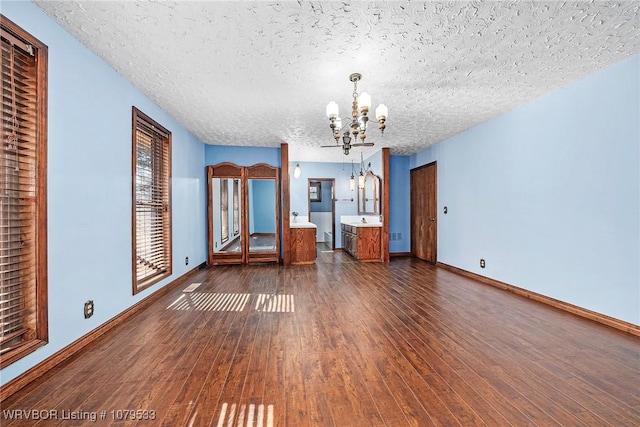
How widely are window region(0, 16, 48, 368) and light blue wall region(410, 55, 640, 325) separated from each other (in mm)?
4889

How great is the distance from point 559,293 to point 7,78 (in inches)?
210

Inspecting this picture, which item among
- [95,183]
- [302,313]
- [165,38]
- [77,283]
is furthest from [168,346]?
[165,38]

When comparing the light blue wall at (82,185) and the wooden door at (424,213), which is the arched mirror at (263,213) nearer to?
the light blue wall at (82,185)

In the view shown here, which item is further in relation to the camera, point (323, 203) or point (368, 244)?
point (323, 203)

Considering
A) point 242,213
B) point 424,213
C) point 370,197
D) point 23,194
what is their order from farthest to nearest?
point 370,197, point 424,213, point 242,213, point 23,194

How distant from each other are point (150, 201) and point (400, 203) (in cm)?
551

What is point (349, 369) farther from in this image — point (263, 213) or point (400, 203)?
point (400, 203)

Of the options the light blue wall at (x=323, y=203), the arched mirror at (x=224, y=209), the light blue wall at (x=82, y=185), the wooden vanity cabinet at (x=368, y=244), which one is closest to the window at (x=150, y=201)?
the light blue wall at (x=82, y=185)

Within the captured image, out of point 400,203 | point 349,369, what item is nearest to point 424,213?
point 400,203

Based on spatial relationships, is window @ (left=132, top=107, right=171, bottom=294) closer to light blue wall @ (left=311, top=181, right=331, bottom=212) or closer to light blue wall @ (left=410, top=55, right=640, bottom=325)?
A: light blue wall @ (left=410, top=55, right=640, bottom=325)

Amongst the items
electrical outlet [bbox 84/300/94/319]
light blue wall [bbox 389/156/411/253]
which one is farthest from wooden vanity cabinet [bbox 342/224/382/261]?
electrical outlet [bbox 84/300/94/319]

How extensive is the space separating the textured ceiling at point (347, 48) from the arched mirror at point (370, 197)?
3.07 metres

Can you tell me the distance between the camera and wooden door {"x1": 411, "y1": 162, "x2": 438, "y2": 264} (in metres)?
5.86

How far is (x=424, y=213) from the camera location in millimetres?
6273
